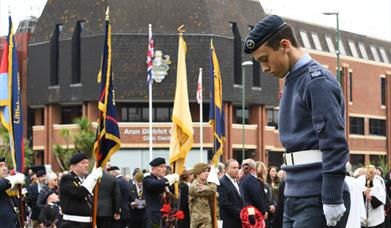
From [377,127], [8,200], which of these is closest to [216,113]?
[8,200]

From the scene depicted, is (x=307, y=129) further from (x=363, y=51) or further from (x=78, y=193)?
(x=363, y=51)

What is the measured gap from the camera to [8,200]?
1543 centimetres

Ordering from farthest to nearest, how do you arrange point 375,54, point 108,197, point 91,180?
point 375,54 < point 108,197 < point 91,180

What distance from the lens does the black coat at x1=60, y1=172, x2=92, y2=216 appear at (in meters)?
14.0

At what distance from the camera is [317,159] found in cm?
616

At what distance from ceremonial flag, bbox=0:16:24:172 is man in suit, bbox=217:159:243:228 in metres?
3.50

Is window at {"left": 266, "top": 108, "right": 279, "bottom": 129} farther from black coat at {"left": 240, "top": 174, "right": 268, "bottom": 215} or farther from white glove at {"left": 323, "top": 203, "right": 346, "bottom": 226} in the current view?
white glove at {"left": 323, "top": 203, "right": 346, "bottom": 226}

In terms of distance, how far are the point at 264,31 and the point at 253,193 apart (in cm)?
1120

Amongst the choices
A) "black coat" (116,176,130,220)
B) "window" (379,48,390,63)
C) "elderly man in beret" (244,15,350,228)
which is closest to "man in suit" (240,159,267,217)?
"black coat" (116,176,130,220)

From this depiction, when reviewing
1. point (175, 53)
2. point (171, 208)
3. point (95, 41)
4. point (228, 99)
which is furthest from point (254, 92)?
point (171, 208)

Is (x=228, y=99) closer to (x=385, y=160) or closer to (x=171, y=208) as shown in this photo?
(x=385, y=160)

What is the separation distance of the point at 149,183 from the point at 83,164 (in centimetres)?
325

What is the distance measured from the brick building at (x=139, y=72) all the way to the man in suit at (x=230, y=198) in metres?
49.6

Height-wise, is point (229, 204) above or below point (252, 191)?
below
